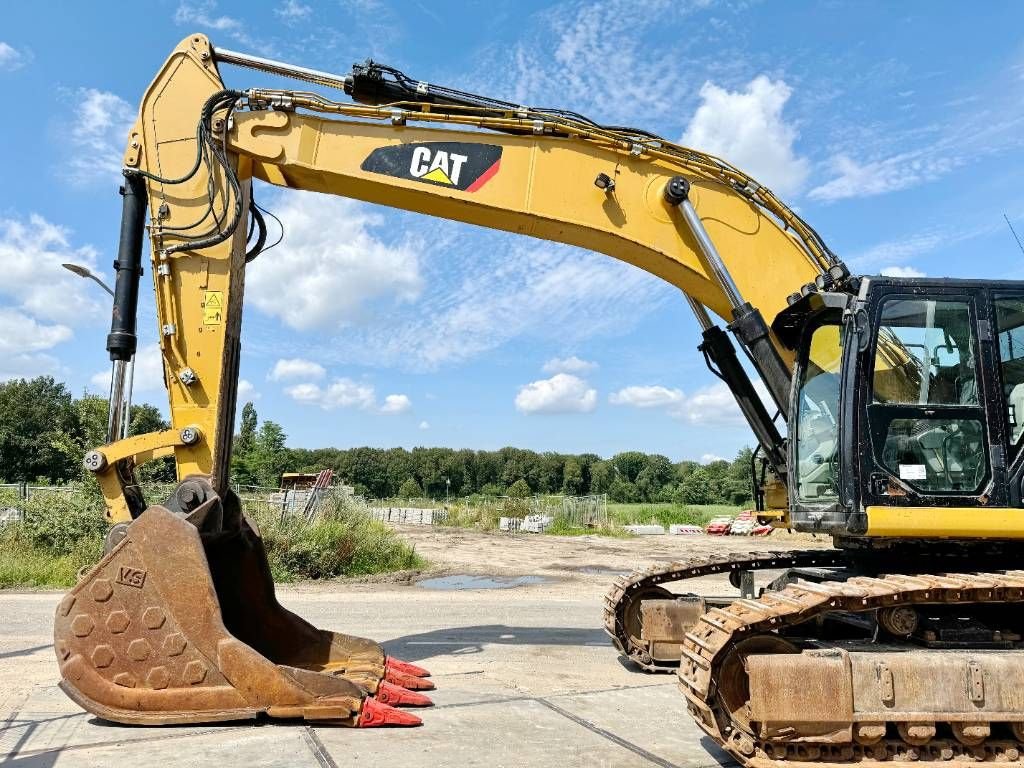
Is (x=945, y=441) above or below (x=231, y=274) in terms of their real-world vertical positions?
below

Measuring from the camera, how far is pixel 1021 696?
463cm

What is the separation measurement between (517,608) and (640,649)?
166 inches

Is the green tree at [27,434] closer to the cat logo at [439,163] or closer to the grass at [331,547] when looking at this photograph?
the grass at [331,547]

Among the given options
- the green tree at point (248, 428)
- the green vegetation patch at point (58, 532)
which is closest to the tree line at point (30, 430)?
the green tree at point (248, 428)

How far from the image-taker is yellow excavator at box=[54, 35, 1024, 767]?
4.66 metres

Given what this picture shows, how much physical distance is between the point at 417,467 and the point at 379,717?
99.4m

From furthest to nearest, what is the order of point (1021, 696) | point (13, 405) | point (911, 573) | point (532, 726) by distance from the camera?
point (13, 405)
point (911, 573)
point (532, 726)
point (1021, 696)

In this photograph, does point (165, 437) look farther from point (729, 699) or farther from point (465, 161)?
point (729, 699)

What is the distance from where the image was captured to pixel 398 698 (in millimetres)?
5672

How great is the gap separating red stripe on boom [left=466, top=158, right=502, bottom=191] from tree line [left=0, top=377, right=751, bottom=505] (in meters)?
24.8

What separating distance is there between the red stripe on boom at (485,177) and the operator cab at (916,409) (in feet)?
8.90

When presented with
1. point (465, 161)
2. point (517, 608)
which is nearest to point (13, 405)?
point (517, 608)

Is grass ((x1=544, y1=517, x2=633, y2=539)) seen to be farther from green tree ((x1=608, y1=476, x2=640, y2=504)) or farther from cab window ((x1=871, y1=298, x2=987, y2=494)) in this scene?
green tree ((x1=608, y1=476, x2=640, y2=504))

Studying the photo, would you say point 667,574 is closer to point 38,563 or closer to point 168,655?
point 168,655
